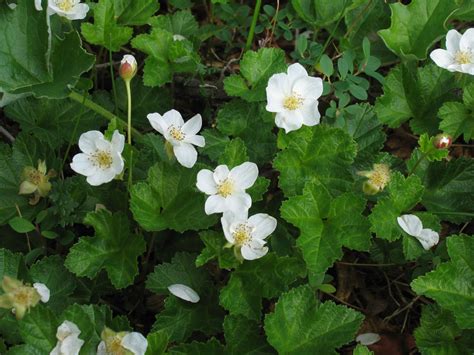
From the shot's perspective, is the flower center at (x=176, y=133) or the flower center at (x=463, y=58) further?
the flower center at (x=463, y=58)

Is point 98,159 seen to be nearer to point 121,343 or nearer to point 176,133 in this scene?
point 176,133

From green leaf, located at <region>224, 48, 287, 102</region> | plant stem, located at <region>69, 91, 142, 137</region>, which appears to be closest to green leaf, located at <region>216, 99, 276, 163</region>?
green leaf, located at <region>224, 48, 287, 102</region>

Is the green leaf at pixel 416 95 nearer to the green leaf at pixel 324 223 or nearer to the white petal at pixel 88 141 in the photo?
the green leaf at pixel 324 223

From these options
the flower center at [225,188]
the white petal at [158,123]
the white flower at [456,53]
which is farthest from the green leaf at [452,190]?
the white petal at [158,123]

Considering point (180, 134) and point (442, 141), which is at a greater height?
point (442, 141)

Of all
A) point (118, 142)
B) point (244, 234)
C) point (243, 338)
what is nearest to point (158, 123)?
point (118, 142)

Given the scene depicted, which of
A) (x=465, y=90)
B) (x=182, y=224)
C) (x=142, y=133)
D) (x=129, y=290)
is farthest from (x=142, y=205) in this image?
(x=465, y=90)
